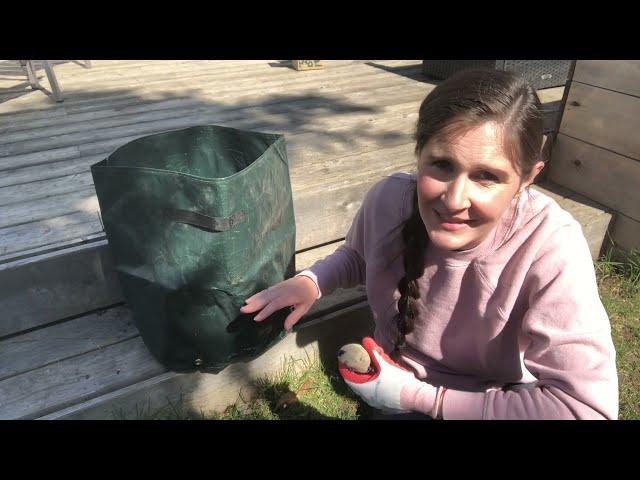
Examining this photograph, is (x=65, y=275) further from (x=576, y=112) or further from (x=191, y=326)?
(x=576, y=112)

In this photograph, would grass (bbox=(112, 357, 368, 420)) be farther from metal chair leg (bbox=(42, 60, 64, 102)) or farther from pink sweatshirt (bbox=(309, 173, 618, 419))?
metal chair leg (bbox=(42, 60, 64, 102))

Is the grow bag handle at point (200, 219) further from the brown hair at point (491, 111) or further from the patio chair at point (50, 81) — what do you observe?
the patio chair at point (50, 81)

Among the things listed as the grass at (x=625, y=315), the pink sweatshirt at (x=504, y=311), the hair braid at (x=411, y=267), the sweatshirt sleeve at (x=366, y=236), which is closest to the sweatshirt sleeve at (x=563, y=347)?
the pink sweatshirt at (x=504, y=311)

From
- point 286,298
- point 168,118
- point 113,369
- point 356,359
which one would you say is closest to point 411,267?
point 356,359

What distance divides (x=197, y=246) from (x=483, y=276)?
2.70ft

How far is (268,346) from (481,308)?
0.84 metres

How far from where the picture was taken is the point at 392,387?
1.29 m

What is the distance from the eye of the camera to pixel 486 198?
1152 millimetres

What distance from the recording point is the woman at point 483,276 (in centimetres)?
113

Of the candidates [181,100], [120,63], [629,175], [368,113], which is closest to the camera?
[629,175]

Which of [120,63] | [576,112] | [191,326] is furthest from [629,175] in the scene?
[120,63]

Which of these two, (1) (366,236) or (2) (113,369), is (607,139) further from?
(2) (113,369)

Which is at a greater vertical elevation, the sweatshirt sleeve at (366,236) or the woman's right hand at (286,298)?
the sweatshirt sleeve at (366,236)

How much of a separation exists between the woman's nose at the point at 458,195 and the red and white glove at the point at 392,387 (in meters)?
0.43
